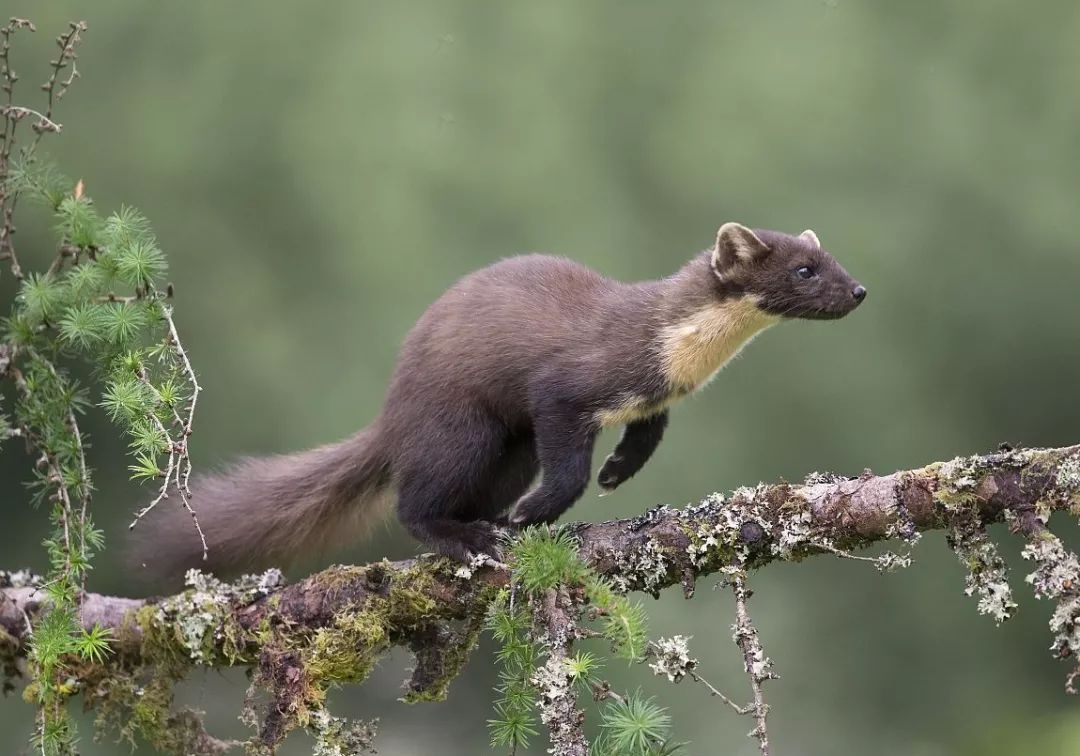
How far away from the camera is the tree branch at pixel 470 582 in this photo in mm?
2271

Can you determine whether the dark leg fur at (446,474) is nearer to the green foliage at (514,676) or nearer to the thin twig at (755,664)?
the green foliage at (514,676)

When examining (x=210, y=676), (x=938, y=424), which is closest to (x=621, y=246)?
(x=938, y=424)

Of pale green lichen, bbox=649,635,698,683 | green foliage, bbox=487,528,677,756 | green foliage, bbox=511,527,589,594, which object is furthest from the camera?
green foliage, bbox=511,527,589,594

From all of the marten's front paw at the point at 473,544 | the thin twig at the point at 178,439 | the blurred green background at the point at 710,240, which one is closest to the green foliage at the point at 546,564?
the marten's front paw at the point at 473,544

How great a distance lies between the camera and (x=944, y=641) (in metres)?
5.06

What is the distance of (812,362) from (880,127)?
1010 mm

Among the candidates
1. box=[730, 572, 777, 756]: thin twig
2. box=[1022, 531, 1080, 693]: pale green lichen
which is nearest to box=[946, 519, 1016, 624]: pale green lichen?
box=[1022, 531, 1080, 693]: pale green lichen

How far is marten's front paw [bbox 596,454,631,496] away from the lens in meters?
3.45

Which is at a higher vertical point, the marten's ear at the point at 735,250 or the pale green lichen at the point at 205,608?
the marten's ear at the point at 735,250

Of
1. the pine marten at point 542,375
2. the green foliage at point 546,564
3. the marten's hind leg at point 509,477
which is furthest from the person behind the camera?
the marten's hind leg at point 509,477

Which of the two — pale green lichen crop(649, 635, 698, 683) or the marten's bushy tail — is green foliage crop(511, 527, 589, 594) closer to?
pale green lichen crop(649, 635, 698, 683)

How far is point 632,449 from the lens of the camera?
3438 mm

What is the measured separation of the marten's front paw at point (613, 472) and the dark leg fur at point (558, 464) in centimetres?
35

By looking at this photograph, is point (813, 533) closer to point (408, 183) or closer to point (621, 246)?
point (621, 246)
